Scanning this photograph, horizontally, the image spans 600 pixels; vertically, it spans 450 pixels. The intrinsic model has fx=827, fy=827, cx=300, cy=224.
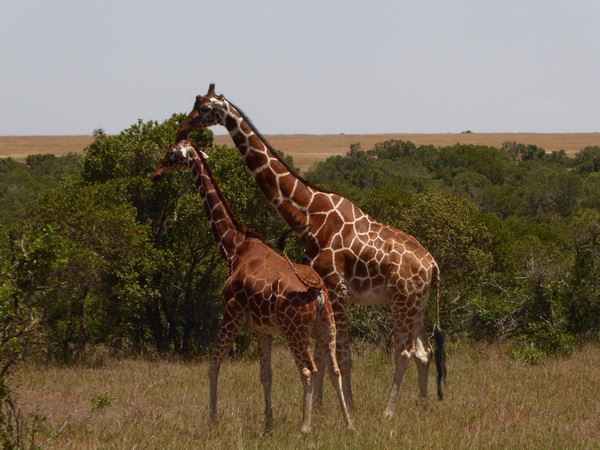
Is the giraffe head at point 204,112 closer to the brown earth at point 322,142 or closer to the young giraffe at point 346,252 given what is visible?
the young giraffe at point 346,252

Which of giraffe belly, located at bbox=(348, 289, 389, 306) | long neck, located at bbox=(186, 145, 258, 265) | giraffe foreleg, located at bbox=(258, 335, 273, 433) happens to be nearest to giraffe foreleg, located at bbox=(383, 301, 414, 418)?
giraffe belly, located at bbox=(348, 289, 389, 306)

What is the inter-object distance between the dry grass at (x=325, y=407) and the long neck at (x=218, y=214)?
7.13ft

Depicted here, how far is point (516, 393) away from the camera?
40.3 feet

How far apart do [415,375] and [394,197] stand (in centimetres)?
1003

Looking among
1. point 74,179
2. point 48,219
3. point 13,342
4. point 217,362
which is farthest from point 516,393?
point 74,179

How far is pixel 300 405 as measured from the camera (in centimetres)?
1141

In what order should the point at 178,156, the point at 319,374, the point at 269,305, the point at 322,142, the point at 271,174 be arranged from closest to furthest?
the point at 269,305 < the point at 319,374 < the point at 178,156 < the point at 271,174 < the point at 322,142

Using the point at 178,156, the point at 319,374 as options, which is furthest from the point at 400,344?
the point at 178,156

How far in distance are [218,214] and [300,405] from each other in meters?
2.90

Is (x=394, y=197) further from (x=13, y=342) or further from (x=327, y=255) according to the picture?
(x=13, y=342)

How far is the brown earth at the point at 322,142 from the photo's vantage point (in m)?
122

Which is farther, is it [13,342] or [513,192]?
[513,192]

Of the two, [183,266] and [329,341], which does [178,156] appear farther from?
[183,266]

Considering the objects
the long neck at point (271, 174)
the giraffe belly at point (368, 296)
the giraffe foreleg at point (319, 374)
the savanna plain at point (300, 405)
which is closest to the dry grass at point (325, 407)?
the savanna plain at point (300, 405)
